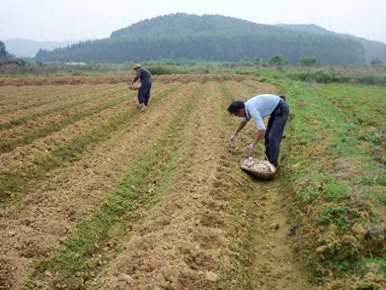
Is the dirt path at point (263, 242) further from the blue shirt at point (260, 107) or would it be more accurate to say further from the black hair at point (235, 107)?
the black hair at point (235, 107)

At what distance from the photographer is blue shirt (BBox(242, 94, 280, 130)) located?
777 centimetres

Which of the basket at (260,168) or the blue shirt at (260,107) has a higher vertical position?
the blue shirt at (260,107)

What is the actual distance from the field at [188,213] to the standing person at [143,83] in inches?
176

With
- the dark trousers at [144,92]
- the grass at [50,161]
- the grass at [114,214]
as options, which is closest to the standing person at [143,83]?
the dark trousers at [144,92]

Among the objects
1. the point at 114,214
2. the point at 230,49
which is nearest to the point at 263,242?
the point at 114,214

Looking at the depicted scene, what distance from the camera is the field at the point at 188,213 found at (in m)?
4.84

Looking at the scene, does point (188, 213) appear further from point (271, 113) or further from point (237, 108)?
point (271, 113)

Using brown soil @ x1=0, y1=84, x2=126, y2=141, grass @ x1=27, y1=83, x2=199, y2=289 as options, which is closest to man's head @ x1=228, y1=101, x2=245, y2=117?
grass @ x1=27, y1=83, x2=199, y2=289

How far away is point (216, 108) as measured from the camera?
54.1 ft

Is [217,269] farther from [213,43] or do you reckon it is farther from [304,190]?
[213,43]

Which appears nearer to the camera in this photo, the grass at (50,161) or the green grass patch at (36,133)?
the grass at (50,161)

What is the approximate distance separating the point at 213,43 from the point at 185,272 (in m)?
149

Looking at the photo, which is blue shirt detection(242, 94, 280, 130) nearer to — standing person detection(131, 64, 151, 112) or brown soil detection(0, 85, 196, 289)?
brown soil detection(0, 85, 196, 289)

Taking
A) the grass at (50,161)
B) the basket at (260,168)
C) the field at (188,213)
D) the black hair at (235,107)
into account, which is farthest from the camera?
the basket at (260,168)
